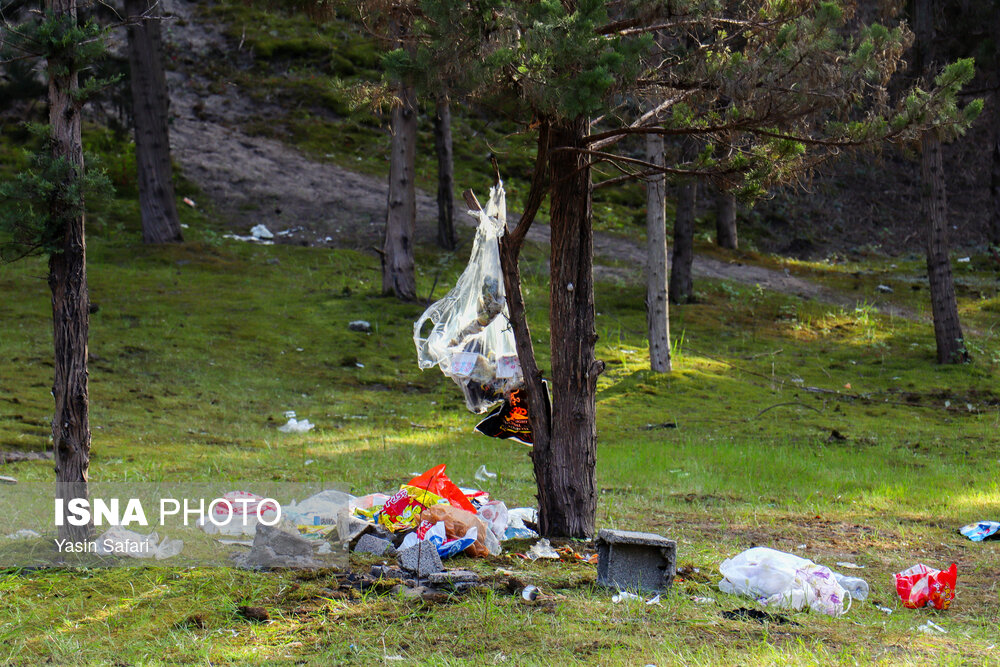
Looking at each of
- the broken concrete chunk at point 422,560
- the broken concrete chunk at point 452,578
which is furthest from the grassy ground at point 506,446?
the broken concrete chunk at point 422,560

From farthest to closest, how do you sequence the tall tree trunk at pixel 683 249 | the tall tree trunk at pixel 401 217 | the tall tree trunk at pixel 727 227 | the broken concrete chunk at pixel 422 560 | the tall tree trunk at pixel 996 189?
the tall tree trunk at pixel 727 227
the tall tree trunk at pixel 996 189
the tall tree trunk at pixel 683 249
the tall tree trunk at pixel 401 217
the broken concrete chunk at pixel 422 560

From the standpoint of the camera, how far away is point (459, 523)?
5238 millimetres

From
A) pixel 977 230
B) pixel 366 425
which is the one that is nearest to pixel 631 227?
pixel 977 230

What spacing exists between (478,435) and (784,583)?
5659mm

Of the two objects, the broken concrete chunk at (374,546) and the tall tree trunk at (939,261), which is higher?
the tall tree trunk at (939,261)

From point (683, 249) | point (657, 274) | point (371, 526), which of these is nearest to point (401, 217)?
point (657, 274)

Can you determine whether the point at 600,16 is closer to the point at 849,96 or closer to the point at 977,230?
the point at 849,96

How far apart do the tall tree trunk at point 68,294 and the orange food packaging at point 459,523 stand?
183 cm

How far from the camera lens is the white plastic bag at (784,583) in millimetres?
4414

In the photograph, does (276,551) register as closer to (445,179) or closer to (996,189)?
(445,179)

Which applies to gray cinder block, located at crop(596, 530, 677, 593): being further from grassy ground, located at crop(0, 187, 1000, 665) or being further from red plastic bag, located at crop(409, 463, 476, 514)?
red plastic bag, located at crop(409, 463, 476, 514)

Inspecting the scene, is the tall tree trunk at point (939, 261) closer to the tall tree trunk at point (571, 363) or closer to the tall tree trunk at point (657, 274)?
the tall tree trunk at point (657, 274)

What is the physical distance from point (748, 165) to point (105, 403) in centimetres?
719

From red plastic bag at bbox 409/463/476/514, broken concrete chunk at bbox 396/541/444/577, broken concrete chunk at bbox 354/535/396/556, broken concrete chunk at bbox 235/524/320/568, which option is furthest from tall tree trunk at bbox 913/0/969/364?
broken concrete chunk at bbox 235/524/320/568
